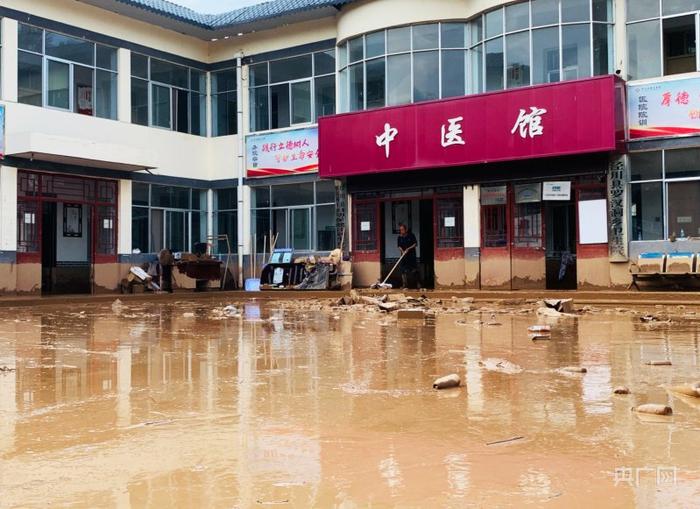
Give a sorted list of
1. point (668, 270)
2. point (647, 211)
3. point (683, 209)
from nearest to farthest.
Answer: point (668, 270)
point (683, 209)
point (647, 211)

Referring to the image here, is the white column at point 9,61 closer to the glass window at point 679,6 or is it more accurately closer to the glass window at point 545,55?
the glass window at point 545,55

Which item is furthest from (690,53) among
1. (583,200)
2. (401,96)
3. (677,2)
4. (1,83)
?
(1,83)

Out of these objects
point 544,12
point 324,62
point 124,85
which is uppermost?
point 324,62

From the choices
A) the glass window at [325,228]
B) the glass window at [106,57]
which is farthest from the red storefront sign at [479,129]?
the glass window at [106,57]

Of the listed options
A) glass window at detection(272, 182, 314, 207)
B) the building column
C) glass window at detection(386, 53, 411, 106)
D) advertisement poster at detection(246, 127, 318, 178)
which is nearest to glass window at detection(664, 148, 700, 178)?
the building column

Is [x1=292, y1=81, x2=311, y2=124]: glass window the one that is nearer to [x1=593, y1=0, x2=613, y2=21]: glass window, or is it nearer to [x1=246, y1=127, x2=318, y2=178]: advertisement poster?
[x1=246, y1=127, x2=318, y2=178]: advertisement poster

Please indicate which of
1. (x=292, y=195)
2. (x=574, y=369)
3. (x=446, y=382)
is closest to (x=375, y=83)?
(x=292, y=195)

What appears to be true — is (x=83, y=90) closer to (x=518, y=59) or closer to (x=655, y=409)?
(x=518, y=59)

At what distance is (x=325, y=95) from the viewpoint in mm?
22438

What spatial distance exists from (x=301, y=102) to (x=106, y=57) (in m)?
5.86

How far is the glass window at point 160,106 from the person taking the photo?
2291 cm

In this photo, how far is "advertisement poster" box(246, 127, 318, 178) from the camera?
73.4 feet

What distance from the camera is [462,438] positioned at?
14.0 feet

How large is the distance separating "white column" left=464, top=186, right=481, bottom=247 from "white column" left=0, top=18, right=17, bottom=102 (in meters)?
11.8
